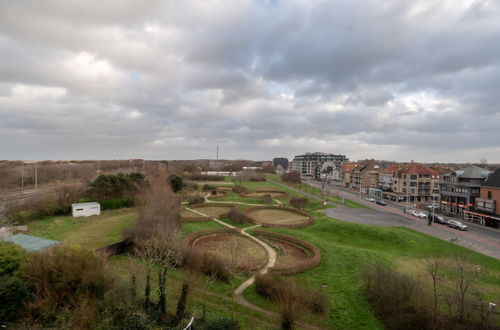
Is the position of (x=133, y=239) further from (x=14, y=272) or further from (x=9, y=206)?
(x=9, y=206)

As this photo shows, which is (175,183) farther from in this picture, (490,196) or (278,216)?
(490,196)

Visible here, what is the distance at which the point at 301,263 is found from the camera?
19906mm

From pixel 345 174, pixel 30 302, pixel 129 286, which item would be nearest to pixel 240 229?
pixel 129 286

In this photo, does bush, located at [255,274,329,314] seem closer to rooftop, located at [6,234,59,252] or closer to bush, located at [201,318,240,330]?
bush, located at [201,318,240,330]

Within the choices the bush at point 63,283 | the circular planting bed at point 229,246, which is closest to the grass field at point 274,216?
the circular planting bed at point 229,246

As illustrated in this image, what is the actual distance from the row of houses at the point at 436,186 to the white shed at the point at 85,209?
56248 mm

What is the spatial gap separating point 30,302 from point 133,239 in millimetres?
10939

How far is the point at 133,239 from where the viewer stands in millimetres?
22219

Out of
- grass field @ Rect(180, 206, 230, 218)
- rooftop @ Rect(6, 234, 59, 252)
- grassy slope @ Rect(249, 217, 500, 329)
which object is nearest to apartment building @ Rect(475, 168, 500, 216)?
grassy slope @ Rect(249, 217, 500, 329)

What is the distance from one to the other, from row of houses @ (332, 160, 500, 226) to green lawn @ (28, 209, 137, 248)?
2015 inches

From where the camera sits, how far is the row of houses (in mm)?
40000

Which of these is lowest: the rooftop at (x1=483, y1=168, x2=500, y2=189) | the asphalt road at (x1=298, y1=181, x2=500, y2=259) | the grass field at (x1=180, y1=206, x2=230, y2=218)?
the asphalt road at (x1=298, y1=181, x2=500, y2=259)

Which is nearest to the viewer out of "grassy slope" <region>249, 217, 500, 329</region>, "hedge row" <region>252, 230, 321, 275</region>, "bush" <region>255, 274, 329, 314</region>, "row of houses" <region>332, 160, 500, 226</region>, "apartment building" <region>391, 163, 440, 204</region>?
"bush" <region>255, 274, 329, 314</region>

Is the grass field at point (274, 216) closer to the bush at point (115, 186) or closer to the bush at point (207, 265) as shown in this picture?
the bush at point (207, 265)
